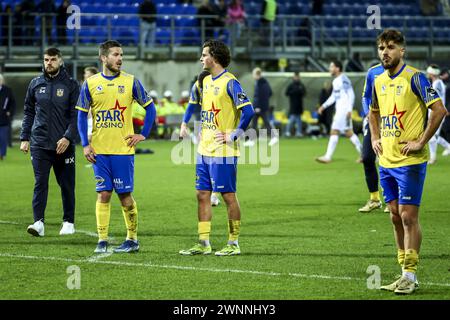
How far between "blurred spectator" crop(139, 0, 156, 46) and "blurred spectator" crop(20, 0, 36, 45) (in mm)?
3486

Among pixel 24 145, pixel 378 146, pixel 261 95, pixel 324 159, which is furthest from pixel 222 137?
pixel 261 95

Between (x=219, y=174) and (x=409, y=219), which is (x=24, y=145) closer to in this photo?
(x=219, y=174)

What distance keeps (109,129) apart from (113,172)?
451mm

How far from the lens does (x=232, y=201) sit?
35.3 feet

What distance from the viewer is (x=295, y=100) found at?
34031 mm

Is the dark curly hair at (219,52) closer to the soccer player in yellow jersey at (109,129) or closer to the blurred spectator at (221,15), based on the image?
the soccer player in yellow jersey at (109,129)

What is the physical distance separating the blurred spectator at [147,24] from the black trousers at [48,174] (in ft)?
70.3

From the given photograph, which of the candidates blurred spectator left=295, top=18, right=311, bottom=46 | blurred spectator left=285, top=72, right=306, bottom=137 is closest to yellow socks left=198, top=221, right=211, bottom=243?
blurred spectator left=285, top=72, right=306, bottom=137

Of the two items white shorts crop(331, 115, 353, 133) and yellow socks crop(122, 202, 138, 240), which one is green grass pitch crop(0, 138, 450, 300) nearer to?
yellow socks crop(122, 202, 138, 240)

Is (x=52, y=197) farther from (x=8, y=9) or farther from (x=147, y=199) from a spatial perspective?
(x=8, y=9)

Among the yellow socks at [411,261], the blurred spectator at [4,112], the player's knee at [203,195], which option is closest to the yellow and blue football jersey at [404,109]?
the yellow socks at [411,261]

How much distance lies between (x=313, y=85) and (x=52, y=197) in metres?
19.8

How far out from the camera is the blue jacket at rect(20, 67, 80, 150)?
1236 cm

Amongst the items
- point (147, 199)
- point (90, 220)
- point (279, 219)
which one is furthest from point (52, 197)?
point (279, 219)
